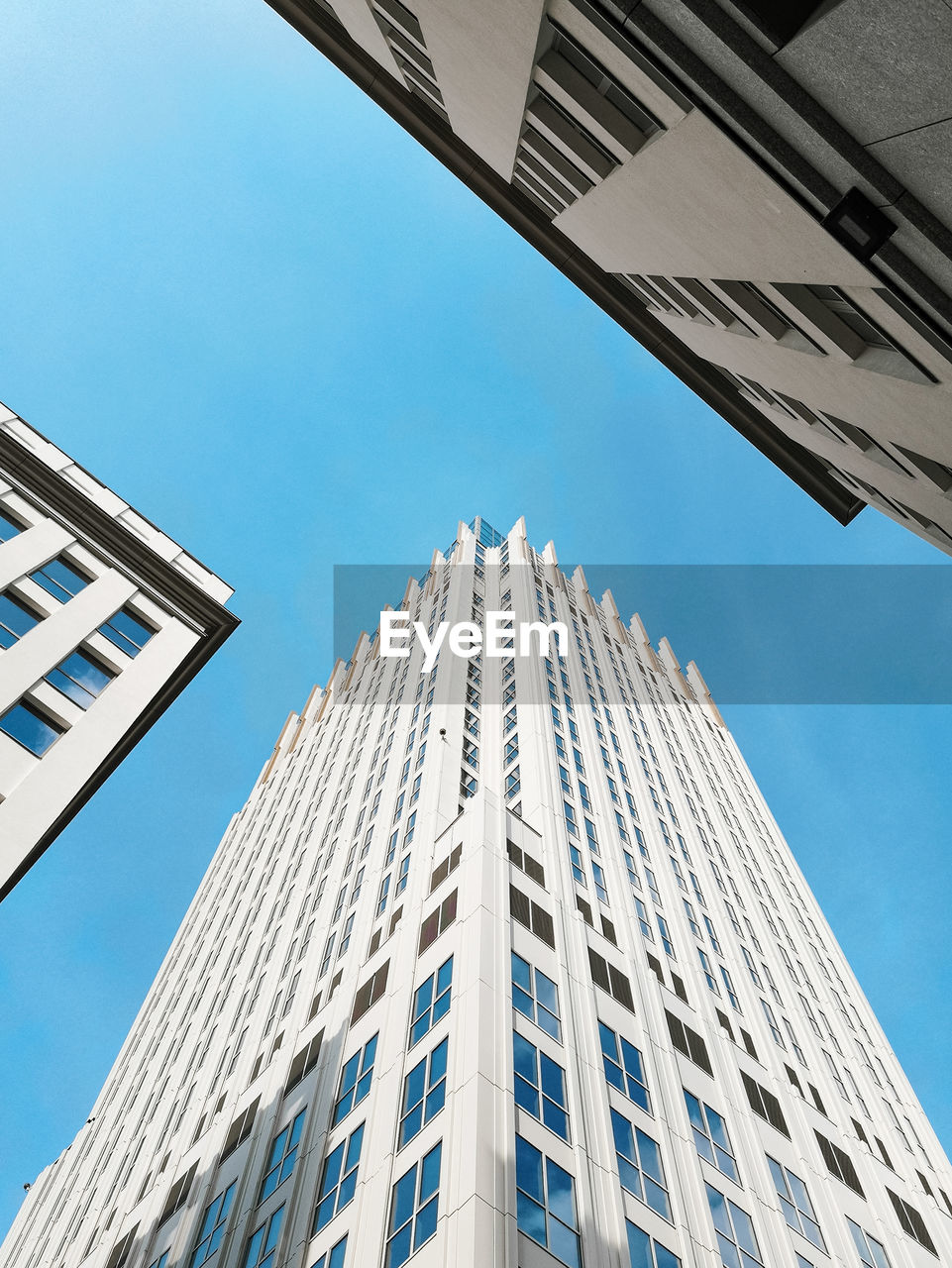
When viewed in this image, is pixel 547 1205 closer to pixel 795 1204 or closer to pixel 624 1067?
pixel 624 1067

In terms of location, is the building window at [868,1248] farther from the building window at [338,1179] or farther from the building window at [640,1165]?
the building window at [338,1179]

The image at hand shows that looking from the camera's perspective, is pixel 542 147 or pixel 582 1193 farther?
pixel 582 1193

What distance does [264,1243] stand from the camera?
978 inches

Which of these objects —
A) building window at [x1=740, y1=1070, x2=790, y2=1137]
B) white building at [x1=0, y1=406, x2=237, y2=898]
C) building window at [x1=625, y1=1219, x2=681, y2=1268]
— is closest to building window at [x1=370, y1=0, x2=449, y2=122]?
white building at [x1=0, y1=406, x2=237, y2=898]

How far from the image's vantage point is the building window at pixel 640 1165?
79.0ft

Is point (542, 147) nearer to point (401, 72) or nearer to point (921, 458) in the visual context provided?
point (401, 72)

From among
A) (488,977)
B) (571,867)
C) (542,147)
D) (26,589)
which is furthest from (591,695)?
(542,147)

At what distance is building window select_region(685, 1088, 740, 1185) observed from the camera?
2839 cm

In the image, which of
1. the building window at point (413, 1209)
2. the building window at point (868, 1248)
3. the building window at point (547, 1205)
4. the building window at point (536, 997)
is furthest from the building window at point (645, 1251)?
the building window at point (868, 1248)

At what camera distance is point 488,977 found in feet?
86.1

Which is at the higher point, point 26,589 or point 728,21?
point 26,589

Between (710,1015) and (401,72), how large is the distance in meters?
38.7

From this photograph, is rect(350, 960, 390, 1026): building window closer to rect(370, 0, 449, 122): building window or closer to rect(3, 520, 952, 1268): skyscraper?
rect(3, 520, 952, 1268): skyscraper

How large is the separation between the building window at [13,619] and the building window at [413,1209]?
19.8 metres
